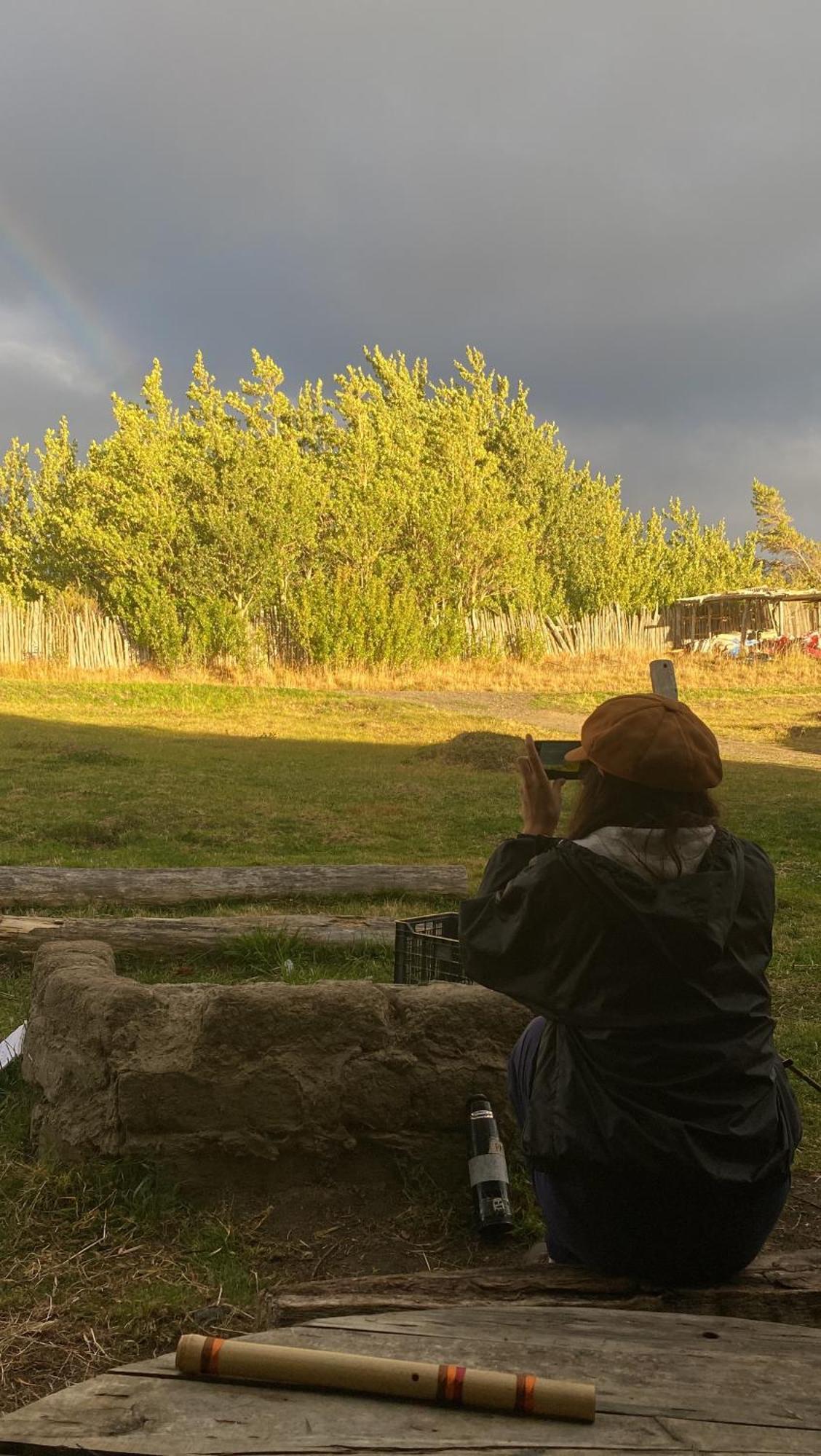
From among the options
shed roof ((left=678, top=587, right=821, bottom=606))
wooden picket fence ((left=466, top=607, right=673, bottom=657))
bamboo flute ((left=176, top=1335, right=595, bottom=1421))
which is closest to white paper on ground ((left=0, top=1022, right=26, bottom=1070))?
bamboo flute ((left=176, top=1335, right=595, bottom=1421))

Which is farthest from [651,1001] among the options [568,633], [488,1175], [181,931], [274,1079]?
[568,633]

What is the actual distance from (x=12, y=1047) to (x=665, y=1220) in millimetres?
2704

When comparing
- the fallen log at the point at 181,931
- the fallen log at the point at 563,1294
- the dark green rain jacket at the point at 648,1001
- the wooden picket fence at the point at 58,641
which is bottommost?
the fallen log at the point at 181,931

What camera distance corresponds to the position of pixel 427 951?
4441 millimetres

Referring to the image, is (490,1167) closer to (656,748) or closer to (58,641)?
(656,748)

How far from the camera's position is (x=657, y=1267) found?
224cm

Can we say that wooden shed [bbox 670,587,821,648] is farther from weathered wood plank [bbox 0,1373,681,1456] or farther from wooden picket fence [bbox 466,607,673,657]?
weathered wood plank [bbox 0,1373,681,1456]

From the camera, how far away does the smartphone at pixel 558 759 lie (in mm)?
2490

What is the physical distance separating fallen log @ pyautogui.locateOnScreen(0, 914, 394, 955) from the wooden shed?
25684mm

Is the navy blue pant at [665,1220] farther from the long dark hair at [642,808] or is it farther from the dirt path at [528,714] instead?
the dirt path at [528,714]

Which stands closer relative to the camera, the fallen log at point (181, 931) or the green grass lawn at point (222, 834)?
the green grass lawn at point (222, 834)

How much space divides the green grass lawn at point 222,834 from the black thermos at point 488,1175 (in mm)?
125

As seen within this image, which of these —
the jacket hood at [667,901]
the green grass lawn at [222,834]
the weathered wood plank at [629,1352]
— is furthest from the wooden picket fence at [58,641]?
the weathered wood plank at [629,1352]

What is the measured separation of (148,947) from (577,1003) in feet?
12.4
